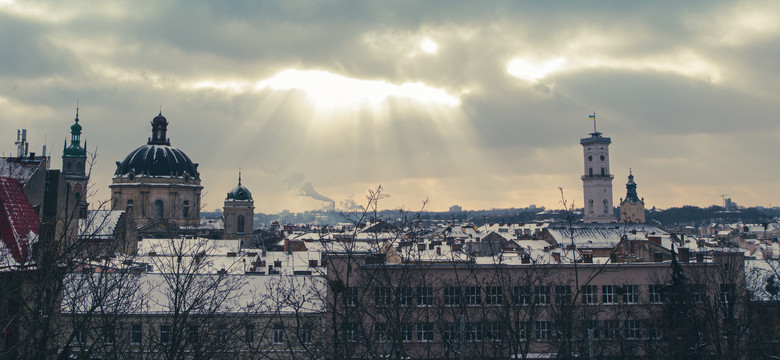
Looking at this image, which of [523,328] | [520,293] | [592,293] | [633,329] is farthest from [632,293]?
[520,293]

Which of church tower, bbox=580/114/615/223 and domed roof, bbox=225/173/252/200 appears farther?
A: church tower, bbox=580/114/615/223

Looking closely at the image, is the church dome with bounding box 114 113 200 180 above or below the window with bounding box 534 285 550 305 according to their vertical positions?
above

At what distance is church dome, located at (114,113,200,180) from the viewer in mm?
112312

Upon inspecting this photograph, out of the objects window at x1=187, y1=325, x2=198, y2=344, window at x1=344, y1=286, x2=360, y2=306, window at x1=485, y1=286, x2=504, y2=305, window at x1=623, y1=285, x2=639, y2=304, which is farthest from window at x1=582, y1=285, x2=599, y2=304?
window at x1=187, y1=325, x2=198, y2=344

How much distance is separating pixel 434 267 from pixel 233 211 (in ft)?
270

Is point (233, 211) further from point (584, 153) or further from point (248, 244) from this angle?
point (584, 153)

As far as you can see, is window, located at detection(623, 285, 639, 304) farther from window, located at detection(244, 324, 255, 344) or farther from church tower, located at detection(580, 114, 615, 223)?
church tower, located at detection(580, 114, 615, 223)

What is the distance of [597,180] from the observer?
456 feet

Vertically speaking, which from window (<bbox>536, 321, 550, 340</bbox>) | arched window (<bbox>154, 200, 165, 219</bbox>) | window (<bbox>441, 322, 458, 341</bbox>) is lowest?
window (<bbox>536, 321, 550, 340</bbox>)

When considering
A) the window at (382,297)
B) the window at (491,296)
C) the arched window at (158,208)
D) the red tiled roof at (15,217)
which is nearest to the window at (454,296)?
the window at (491,296)

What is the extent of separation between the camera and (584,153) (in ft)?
468

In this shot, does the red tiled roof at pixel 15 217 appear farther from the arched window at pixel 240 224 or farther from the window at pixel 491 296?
the arched window at pixel 240 224

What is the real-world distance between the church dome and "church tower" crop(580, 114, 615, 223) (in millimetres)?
80947

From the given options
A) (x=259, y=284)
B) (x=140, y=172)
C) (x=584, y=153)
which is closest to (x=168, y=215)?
(x=140, y=172)
